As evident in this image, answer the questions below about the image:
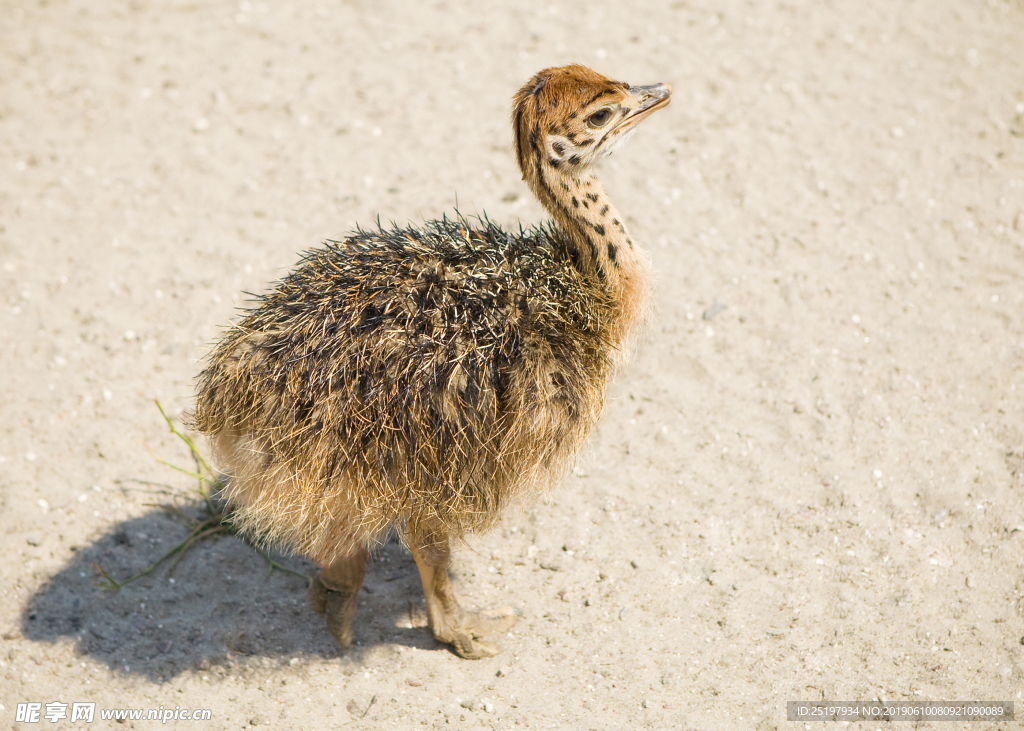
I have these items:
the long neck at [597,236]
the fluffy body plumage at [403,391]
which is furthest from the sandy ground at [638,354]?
the long neck at [597,236]

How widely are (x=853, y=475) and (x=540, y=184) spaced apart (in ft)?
7.50

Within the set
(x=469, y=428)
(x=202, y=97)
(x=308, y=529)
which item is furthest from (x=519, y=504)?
(x=202, y=97)

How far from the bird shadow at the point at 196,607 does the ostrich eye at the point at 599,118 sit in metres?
2.04

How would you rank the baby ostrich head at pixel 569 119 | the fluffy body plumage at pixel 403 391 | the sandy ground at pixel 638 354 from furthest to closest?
the sandy ground at pixel 638 354, the baby ostrich head at pixel 569 119, the fluffy body plumage at pixel 403 391

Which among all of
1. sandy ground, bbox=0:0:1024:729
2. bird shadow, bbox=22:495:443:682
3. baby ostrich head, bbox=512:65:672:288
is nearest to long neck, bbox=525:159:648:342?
baby ostrich head, bbox=512:65:672:288

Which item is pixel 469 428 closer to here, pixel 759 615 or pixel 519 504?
pixel 519 504

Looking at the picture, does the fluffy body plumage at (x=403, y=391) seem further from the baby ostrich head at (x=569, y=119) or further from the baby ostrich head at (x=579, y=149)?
the baby ostrich head at (x=569, y=119)

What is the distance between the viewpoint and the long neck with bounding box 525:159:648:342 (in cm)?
363

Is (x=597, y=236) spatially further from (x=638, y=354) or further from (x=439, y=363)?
(x=638, y=354)

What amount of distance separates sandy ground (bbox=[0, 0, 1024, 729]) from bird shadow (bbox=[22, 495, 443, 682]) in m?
0.02

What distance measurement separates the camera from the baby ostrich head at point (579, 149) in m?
3.54

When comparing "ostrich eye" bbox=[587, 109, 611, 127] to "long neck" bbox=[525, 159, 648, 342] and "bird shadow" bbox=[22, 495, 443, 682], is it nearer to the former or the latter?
"long neck" bbox=[525, 159, 648, 342]

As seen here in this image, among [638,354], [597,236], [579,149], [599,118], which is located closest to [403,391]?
[597,236]

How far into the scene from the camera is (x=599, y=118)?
143 inches
